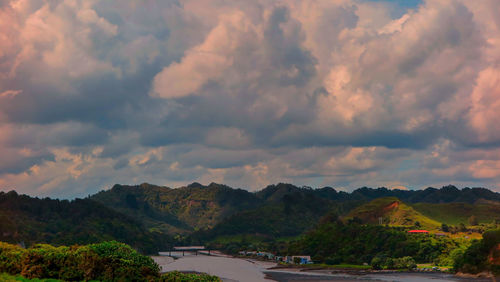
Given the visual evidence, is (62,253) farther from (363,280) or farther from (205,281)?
(363,280)

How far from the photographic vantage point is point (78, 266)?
63.8 m

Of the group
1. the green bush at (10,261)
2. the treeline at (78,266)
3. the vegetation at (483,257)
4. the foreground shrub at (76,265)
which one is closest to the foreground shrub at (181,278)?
the treeline at (78,266)

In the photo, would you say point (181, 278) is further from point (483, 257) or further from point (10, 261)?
point (483, 257)

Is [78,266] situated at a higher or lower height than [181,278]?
higher

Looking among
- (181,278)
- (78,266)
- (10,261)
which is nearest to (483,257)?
(181,278)

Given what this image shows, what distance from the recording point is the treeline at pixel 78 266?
63.7 m

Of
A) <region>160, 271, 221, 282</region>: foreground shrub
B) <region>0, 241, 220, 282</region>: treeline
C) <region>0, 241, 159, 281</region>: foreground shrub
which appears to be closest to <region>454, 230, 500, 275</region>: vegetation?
<region>160, 271, 221, 282</region>: foreground shrub

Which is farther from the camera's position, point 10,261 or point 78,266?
point 10,261

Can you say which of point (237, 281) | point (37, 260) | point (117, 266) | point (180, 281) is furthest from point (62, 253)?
point (237, 281)

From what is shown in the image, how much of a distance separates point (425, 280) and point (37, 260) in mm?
136643

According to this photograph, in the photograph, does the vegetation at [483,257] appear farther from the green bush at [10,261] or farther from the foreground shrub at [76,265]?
the green bush at [10,261]

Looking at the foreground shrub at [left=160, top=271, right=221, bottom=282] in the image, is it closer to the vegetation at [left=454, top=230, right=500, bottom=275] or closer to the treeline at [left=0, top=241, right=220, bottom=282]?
the treeline at [left=0, top=241, right=220, bottom=282]

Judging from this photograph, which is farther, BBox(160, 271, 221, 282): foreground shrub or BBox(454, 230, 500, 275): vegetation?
BBox(454, 230, 500, 275): vegetation

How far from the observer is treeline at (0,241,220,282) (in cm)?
6366
